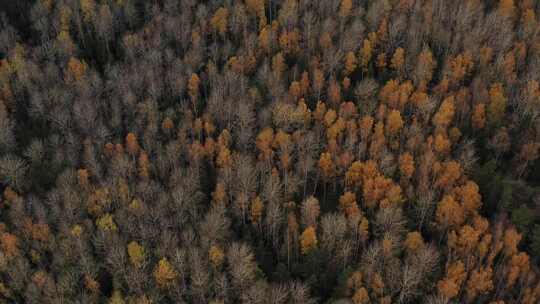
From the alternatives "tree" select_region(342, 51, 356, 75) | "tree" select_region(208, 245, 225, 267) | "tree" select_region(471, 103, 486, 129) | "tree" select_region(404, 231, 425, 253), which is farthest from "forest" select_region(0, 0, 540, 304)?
"tree" select_region(208, 245, 225, 267)

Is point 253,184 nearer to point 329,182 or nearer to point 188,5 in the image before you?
point 329,182

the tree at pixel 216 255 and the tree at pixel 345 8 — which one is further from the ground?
the tree at pixel 345 8

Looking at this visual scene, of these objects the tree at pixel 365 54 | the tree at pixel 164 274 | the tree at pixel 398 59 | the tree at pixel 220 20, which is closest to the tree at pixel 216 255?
the tree at pixel 164 274

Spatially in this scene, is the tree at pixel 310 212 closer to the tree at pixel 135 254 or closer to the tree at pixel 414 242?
the tree at pixel 414 242

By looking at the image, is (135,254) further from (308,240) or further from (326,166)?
(326,166)

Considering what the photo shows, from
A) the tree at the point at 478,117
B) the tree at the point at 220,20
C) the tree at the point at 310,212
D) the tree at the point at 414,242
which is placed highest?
the tree at the point at 220,20

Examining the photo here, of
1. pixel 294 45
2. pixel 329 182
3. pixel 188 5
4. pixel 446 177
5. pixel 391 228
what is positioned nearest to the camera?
pixel 391 228

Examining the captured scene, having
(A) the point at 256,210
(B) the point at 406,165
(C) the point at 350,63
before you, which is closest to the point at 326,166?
(B) the point at 406,165

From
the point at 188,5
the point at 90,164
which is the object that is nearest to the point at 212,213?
the point at 90,164

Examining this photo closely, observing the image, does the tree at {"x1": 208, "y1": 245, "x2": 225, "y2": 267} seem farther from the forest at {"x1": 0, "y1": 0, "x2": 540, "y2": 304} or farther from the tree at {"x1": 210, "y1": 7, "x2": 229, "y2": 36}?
the tree at {"x1": 210, "y1": 7, "x2": 229, "y2": 36}
